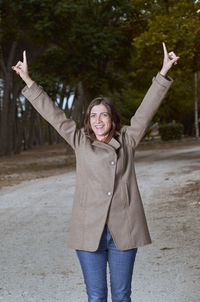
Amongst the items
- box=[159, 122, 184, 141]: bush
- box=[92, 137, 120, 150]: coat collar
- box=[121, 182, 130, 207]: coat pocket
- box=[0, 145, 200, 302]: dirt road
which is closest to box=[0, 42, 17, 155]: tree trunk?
box=[159, 122, 184, 141]: bush

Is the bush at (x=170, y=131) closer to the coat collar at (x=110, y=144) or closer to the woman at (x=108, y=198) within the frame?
the woman at (x=108, y=198)

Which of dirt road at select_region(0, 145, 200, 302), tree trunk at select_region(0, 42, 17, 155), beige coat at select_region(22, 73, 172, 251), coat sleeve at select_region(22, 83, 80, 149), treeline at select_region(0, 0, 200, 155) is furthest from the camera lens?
tree trunk at select_region(0, 42, 17, 155)

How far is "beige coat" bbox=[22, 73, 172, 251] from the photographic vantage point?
10.4ft

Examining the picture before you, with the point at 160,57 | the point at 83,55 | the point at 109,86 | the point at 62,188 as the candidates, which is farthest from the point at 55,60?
the point at 62,188

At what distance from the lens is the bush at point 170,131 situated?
1539 inches

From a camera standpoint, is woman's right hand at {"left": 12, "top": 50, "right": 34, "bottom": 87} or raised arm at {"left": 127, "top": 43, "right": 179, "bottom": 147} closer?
raised arm at {"left": 127, "top": 43, "right": 179, "bottom": 147}

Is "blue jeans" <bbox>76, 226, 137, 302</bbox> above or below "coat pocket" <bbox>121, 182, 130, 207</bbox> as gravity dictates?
below

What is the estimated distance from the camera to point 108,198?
315 cm

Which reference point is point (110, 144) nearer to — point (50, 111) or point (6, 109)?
point (50, 111)

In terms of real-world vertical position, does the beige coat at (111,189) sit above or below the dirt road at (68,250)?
above

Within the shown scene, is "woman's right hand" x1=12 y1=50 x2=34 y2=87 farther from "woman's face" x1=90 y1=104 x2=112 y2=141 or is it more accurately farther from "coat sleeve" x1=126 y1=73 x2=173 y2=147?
"coat sleeve" x1=126 y1=73 x2=173 y2=147

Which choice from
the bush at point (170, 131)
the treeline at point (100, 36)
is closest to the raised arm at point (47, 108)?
the treeline at point (100, 36)

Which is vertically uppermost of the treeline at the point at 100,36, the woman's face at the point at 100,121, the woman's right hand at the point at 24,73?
the treeline at the point at 100,36

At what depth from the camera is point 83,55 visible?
71.5 feet
